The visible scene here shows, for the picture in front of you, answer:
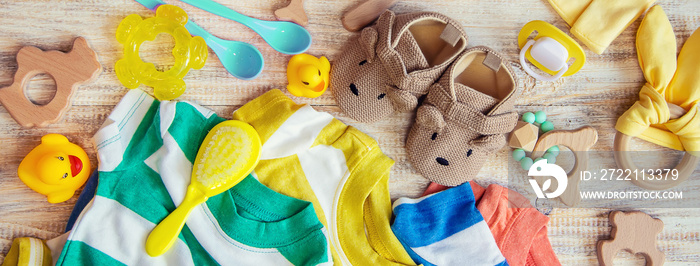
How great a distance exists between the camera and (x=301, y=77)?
98cm

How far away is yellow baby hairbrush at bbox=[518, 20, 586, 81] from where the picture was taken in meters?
1.02

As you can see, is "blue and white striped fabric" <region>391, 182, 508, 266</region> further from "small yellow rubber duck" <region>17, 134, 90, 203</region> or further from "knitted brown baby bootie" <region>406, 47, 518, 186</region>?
"small yellow rubber duck" <region>17, 134, 90, 203</region>

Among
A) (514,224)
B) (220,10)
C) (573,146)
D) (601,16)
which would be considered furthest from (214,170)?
(601,16)

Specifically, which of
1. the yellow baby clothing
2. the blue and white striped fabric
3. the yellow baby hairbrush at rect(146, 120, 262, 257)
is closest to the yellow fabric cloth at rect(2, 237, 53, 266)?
the yellow baby hairbrush at rect(146, 120, 262, 257)

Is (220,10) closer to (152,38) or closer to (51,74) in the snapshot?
(152,38)

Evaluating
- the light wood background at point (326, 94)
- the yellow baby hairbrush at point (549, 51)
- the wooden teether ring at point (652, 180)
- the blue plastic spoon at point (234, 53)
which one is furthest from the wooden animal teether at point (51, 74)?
the wooden teether ring at point (652, 180)

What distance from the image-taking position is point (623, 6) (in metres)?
1.05

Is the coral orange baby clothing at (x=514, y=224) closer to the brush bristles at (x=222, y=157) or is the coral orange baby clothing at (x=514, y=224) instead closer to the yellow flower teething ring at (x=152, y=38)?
the brush bristles at (x=222, y=157)

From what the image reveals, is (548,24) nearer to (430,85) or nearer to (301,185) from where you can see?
(430,85)

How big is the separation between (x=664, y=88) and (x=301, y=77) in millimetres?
811

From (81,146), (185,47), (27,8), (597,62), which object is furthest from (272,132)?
(597,62)

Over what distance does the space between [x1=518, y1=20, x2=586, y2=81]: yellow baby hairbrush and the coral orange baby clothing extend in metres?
0.28

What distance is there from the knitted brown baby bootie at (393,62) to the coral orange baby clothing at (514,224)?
229mm

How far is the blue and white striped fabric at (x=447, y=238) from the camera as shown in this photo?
3.28ft
